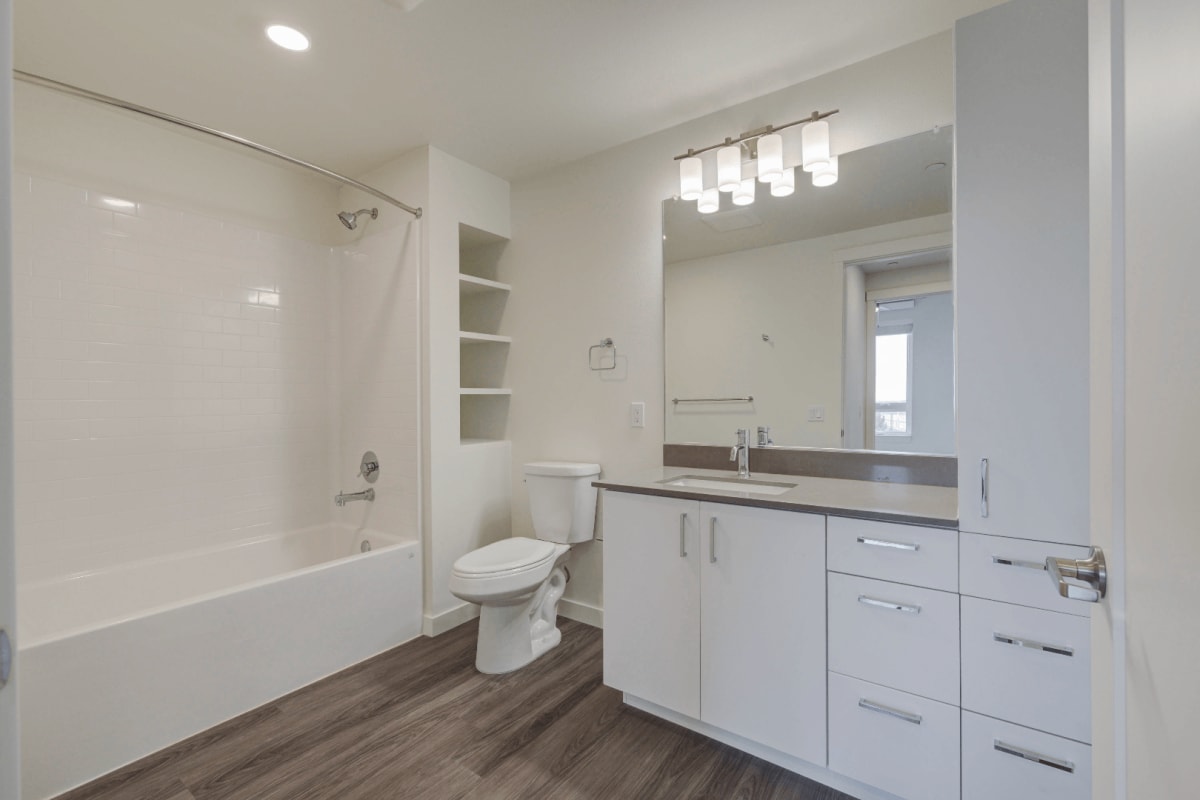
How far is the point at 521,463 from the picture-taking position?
3.05 m

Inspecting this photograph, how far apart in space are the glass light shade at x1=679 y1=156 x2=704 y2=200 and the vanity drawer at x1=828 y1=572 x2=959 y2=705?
5.53 ft

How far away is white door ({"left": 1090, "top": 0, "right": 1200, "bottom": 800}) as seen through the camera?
36 centimetres

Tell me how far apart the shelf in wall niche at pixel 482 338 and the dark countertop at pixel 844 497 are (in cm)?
133

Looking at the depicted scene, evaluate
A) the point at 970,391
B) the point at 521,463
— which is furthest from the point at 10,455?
the point at 521,463

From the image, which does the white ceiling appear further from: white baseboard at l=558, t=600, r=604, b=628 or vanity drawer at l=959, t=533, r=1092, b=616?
white baseboard at l=558, t=600, r=604, b=628

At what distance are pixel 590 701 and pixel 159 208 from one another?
119 inches

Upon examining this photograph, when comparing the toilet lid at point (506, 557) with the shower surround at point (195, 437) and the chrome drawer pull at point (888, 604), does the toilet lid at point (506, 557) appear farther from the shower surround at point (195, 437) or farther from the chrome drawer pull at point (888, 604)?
the chrome drawer pull at point (888, 604)

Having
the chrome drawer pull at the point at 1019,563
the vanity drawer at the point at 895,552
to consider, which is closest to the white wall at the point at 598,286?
the vanity drawer at the point at 895,552

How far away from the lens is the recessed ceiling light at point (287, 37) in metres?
1.82

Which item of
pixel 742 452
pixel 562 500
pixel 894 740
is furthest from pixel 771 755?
pixel 562 500

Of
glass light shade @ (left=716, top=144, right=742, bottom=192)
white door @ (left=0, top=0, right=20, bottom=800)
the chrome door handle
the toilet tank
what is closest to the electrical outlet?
the toilet tank

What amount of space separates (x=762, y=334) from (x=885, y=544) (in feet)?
3.48

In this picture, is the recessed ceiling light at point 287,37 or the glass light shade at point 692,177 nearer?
the recessed ceiling light at point 287,37

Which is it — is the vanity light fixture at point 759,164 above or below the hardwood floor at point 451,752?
above
